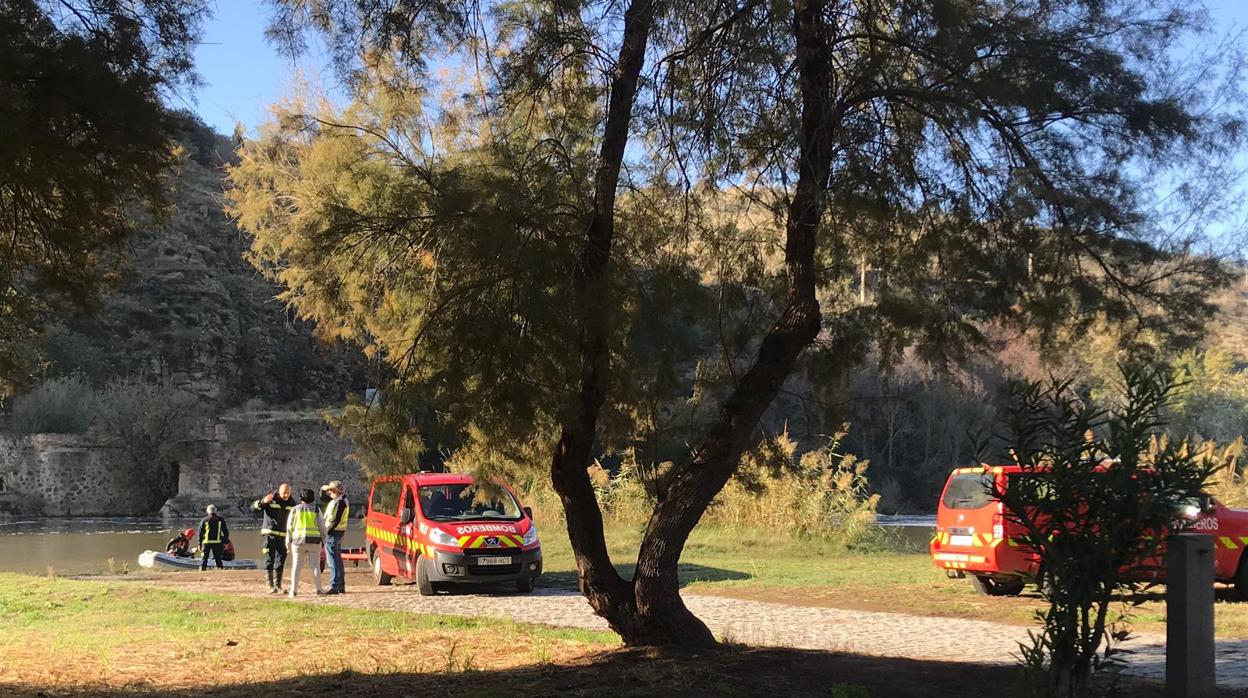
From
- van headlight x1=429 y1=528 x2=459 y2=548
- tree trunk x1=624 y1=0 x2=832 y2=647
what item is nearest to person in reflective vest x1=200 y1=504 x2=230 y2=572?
van headlight x1=429 y1=528 x2=459 y2=548

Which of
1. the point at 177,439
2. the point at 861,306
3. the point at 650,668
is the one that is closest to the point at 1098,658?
the point at 650,668

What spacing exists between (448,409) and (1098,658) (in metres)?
4.48

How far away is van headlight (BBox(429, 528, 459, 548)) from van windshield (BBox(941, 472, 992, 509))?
6.49m

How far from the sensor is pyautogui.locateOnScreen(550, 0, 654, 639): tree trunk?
25.2ft

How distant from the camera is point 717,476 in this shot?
7891mm

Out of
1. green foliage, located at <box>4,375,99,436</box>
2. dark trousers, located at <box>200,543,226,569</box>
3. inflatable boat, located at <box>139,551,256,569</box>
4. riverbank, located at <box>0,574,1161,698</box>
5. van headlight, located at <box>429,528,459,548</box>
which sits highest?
green foliage, located at <box>4,375,99,436</box>

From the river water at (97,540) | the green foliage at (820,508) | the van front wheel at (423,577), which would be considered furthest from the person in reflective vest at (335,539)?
the green foliage at (820,508)

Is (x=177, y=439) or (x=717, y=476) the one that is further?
(x=177, y=439)

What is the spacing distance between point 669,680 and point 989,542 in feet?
24.3

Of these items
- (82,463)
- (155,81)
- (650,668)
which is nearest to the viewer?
(155,81)

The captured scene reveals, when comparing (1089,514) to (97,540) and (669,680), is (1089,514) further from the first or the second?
(97,540)

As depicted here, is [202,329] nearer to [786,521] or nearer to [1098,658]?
[786,521]

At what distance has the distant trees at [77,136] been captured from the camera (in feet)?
→ 19.2

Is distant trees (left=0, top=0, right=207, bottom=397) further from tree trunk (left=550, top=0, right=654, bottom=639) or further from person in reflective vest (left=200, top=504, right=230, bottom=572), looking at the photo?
person in reflective vest (left=200, top=504, right=230, bottom=572)
